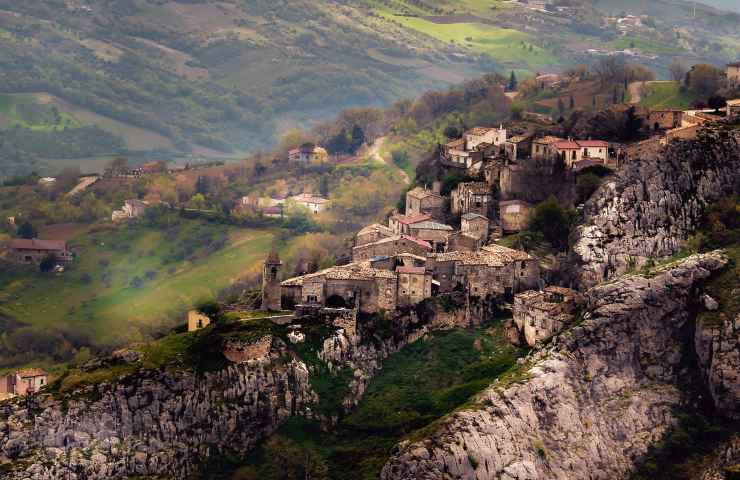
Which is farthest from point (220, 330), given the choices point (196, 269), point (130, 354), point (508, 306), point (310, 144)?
point (310, 144)

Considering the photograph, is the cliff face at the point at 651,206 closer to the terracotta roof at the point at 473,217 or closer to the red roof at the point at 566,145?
the terracotta roof at the point at 473,217

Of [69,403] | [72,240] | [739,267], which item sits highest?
[739,267]

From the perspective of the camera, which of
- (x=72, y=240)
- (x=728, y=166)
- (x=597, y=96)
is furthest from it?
(x=72, y=240)

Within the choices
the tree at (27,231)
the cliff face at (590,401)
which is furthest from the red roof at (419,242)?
the tree at (27,231)

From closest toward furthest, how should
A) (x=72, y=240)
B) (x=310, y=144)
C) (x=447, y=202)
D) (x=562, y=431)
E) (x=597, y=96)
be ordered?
(x=562, y=431) → (x=447, y=202) → (x=597, y=96) → (x=72, y=240) → (x=310, y=144)

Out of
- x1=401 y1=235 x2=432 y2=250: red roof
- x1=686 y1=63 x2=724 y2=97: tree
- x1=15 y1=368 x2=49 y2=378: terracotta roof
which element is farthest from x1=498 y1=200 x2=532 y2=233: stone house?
x1=15 y1=368 x2=49 y2=378: terracotta roof

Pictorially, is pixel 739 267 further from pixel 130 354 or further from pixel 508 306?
pixel 130 354
